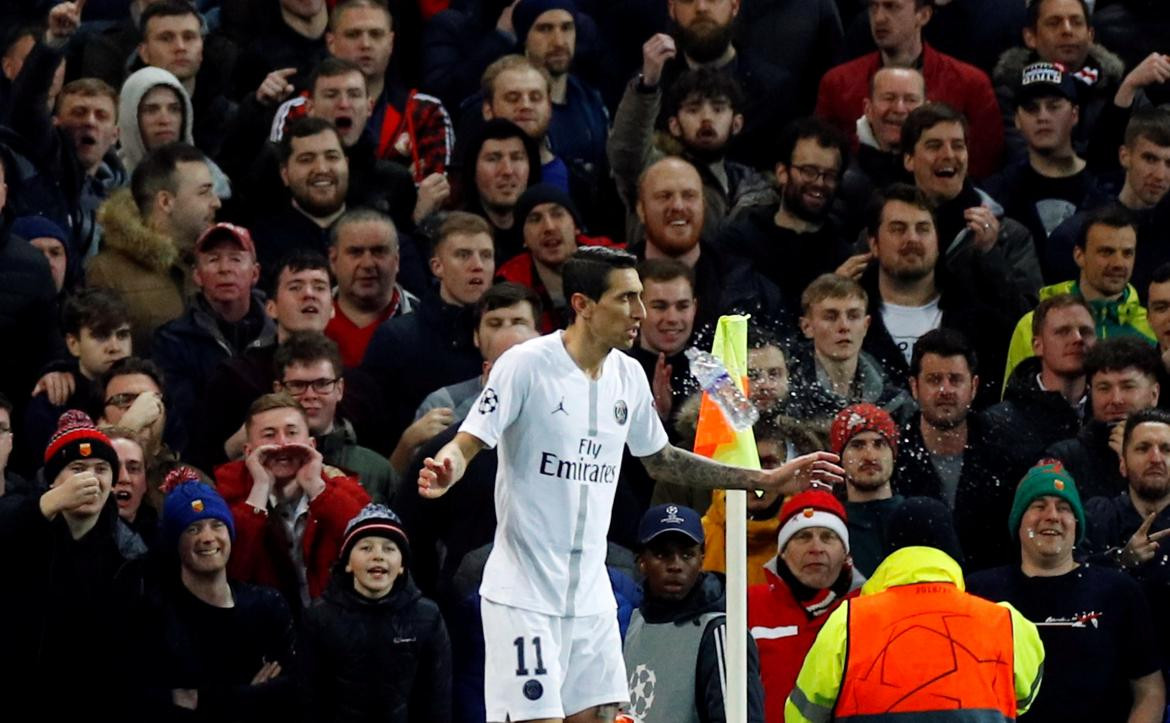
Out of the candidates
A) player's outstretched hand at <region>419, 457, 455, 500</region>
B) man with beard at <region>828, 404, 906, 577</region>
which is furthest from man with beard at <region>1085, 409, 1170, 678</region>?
player's outstretched hand at <region>419, 457, 455, 500</region>

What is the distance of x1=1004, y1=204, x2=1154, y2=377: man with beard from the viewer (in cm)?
1477

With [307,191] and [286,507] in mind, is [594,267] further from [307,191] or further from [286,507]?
[307,191]

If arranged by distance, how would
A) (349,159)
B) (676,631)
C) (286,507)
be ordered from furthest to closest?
(349,159)
(286,507)
(676,631)

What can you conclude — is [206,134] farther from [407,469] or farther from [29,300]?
[407,469]

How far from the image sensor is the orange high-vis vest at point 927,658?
10.8m

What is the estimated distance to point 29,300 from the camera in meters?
14.2

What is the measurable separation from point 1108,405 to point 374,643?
165 inches

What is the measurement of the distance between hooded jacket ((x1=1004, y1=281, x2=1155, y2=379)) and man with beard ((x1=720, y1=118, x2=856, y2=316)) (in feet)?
4.10

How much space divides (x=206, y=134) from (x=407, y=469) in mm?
4490

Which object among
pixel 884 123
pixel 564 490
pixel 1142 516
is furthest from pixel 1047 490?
pixel 884 123

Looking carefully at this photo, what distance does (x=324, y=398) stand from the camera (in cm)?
1345

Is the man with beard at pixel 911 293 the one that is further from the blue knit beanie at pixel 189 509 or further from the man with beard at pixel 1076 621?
the blue knit beanie at pixel 189 509

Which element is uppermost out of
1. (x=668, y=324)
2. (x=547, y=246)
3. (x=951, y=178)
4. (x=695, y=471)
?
(x=951, y=178)

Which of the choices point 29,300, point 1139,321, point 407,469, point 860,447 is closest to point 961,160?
point 1139,321
